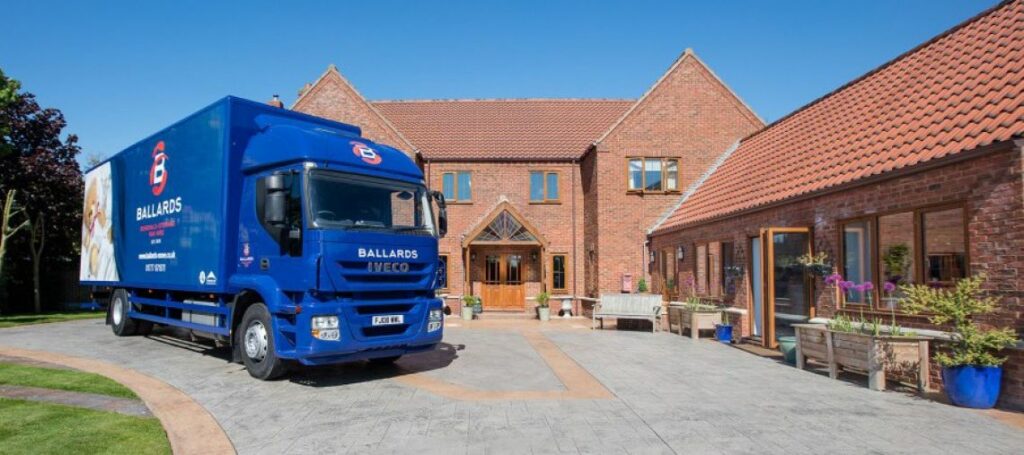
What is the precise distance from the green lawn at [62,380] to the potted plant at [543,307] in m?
14.1

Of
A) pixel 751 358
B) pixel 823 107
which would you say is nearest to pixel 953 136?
pixel 751 358

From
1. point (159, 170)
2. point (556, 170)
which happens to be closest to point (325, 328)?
point (159, 170)

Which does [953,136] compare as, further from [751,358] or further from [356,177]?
[356,177]

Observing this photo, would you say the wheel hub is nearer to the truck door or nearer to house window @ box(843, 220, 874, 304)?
the truck door

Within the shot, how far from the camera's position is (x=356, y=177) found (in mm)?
8656

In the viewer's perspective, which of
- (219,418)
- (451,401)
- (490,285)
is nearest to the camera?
(219,418)

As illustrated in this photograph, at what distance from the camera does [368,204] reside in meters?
8.66

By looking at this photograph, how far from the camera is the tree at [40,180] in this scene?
23688 millimetres

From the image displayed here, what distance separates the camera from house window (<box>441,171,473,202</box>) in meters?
23.2

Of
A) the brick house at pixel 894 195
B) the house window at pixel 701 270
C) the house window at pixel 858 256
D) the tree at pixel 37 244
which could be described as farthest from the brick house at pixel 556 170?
the tree at pixel 37 244

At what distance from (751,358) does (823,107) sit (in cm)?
682

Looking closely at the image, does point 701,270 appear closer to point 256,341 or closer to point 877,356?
point 877,356

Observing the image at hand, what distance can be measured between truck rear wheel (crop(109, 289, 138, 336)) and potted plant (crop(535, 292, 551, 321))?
39.4 feet

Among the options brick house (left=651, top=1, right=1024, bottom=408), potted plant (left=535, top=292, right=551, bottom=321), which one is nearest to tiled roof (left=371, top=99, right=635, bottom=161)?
potted plant (left=535, top=292, right=551, bottom=321)
